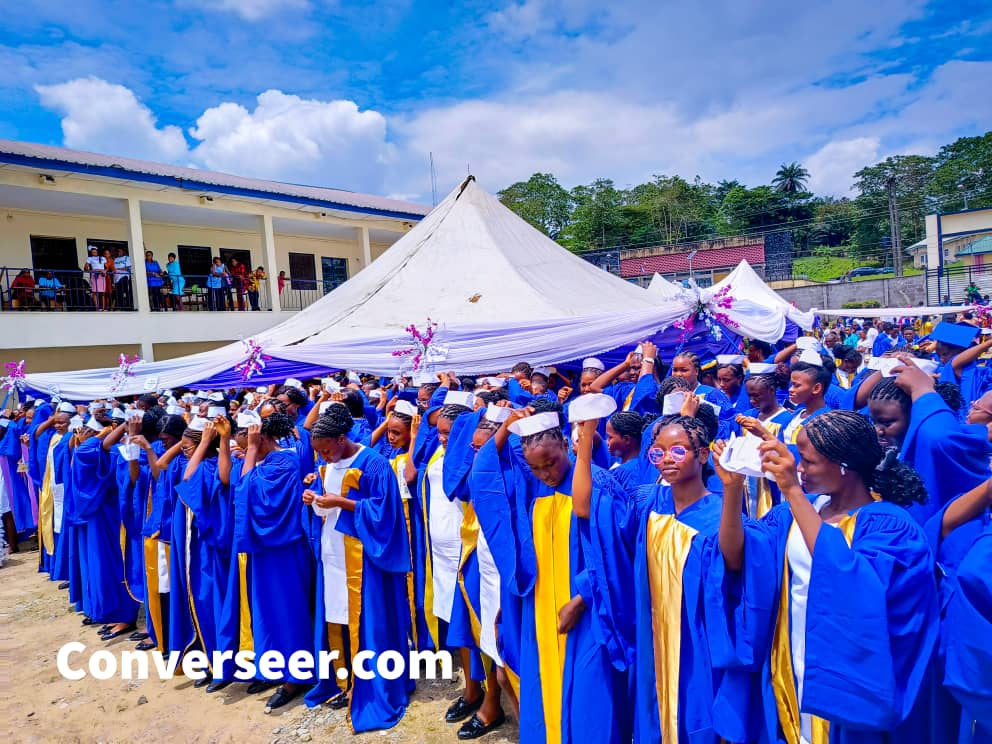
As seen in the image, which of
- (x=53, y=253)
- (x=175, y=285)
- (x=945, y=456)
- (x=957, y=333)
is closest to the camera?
(x=945, y=456)

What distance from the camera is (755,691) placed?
222 cm

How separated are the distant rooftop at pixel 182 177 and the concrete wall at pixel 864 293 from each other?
59.9 ft

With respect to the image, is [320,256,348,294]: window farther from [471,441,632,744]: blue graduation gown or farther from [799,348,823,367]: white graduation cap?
[471,441,632,744]: blue graduation gown

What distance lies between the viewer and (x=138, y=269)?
1478 cm

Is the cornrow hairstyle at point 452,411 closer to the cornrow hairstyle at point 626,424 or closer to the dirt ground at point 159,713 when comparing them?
the cornrow hairstyle at point 626,424

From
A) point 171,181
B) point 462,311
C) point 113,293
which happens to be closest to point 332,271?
point 171,181

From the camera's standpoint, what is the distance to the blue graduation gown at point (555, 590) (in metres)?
2.62

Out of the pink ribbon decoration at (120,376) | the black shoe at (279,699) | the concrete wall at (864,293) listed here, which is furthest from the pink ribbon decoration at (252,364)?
the concrete wall at (864,293)

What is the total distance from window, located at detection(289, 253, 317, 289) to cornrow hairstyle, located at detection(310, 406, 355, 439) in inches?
643

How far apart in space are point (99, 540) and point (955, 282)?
103 feet

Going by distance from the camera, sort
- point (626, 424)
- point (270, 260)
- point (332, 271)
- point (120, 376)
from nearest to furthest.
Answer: point (626, 424)
point (120, 376)
point (270, 260)
point (332, 271)

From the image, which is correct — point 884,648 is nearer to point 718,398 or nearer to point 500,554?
point 500,554

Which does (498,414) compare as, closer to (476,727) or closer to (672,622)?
(672,622)

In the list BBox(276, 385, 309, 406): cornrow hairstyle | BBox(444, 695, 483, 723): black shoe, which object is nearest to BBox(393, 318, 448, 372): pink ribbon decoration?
BBox(276, 385, 309, 406): cornrow hairstyle
